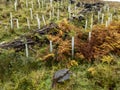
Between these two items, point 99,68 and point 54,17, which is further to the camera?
point 54,17

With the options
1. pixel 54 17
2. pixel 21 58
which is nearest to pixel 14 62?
pixel 21 58

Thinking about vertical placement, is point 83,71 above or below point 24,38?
below

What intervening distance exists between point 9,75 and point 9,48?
139 centimetres

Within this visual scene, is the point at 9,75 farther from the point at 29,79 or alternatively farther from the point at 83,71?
the point at 83,71

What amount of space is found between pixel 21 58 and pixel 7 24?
16.5 ft

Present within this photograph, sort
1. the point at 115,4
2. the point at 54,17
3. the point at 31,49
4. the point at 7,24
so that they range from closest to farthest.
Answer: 1. the point at 31,49
2. the point at 7,24
3. the point at 54,17
4. the point at 115,4

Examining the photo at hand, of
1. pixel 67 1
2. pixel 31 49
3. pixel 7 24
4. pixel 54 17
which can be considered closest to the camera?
pixel 31 49

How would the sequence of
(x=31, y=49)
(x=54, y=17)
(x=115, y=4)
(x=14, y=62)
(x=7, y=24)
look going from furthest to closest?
(x=115, y=4), (x=54, y=17), (x=7, y=24), (x=31, y=49), (x=14, y=62)

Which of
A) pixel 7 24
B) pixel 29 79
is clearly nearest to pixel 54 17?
pixel 7 24

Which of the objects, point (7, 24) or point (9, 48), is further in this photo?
point (7, 24)

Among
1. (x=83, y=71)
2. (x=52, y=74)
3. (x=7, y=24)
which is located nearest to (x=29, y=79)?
(x=52, y=74)

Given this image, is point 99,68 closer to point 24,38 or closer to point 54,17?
point 24,38

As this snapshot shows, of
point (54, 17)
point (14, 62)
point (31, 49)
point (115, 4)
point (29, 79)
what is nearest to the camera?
point (29, 79)

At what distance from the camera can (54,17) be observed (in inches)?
713
